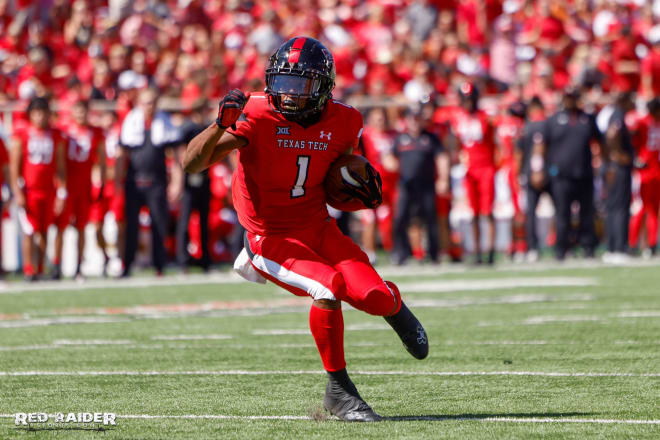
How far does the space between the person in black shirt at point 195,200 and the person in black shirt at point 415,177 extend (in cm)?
247

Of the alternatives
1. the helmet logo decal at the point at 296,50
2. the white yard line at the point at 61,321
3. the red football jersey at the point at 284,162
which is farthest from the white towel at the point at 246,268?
the white yard line at the point at 61,321

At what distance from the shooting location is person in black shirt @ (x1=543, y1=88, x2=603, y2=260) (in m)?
16.4

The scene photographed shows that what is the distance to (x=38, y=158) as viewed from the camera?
14336 millimetres

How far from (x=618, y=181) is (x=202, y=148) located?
464 inches

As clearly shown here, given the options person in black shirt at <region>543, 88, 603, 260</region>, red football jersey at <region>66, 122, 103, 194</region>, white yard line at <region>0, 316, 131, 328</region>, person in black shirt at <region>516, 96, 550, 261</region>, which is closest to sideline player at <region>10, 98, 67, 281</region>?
red football jersey at <region>66, 122, 103, 194</region>

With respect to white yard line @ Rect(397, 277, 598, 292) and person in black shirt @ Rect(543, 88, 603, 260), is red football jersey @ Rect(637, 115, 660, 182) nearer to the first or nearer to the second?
person in black shirt @ Rect(543, 88, 603, 260)

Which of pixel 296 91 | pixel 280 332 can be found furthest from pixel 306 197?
pixel 280 332

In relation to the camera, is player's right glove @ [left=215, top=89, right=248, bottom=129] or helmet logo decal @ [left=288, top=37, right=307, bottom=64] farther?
helmet logo decal @ [left=288, top=37, right=307, bottom=64]

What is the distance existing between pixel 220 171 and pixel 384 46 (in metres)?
4.76

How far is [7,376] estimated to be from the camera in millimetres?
7164

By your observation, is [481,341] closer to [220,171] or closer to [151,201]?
[151,201]

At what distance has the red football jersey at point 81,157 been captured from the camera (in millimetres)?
14797

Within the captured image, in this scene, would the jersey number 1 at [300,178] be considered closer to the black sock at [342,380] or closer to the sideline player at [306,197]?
the sideline player at [306,197]

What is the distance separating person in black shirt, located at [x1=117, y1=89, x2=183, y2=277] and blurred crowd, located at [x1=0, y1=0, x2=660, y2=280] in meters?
0.17
